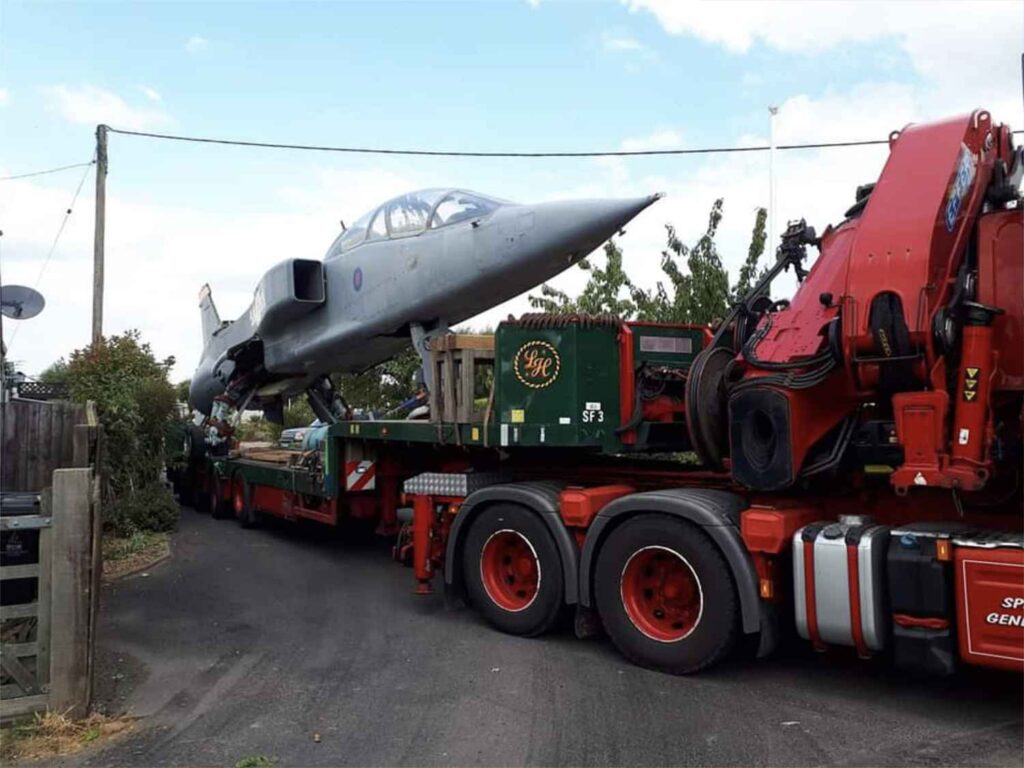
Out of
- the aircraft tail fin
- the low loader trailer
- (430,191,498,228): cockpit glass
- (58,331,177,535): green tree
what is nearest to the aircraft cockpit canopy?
(430,191,498,228): cockpit glass

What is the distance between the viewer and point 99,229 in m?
19.2

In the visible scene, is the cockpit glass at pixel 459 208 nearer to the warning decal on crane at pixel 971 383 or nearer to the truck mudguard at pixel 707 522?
the truck mudguard at pixel 707 522

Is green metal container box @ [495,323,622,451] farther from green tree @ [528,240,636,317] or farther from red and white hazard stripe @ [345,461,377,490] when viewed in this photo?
green tree @ [528,240,636,317]

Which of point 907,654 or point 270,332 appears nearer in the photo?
point 907,654

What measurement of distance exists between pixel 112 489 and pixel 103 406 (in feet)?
4.73

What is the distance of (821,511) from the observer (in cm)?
602

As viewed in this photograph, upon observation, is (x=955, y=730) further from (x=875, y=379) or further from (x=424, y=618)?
(x=424, y=618)

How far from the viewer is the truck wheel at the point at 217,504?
15141mm

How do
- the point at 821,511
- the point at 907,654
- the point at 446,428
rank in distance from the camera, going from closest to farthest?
1. the point at 907,654
2. the point at 821,511
3. the point at 446,428

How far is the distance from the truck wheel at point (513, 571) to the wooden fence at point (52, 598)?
3.06 m

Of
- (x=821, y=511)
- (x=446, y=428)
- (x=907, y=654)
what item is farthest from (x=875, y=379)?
(x=446, y=428)

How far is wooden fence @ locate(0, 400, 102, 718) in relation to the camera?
17.1 feet

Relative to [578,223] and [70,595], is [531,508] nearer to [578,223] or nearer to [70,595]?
[578,223]

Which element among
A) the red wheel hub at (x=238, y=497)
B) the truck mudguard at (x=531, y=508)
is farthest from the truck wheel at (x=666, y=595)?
the red wheel hub at (x=238, y=497)
